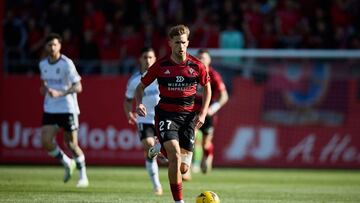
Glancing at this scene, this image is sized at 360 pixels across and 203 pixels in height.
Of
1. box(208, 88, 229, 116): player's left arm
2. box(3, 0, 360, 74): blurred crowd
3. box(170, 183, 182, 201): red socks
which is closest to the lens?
box(170, 183, 182, 201): red socks

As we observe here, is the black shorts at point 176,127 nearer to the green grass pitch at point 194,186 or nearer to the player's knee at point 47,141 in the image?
the green grass pitch at point 194,186

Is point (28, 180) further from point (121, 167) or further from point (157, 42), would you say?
point (157, 42)

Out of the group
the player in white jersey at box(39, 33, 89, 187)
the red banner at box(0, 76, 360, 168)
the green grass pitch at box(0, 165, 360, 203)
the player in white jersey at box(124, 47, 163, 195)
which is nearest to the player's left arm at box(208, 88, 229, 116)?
the green grass pitch at box(0, 165, 360, 203)

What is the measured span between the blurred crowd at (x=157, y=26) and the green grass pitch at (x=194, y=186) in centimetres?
329

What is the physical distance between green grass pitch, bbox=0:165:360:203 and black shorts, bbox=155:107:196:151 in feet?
5.21

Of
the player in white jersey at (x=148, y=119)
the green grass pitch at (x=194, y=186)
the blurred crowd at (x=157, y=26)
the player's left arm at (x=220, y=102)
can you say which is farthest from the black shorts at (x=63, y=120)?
the blurred crowd at (x=157, y=26)

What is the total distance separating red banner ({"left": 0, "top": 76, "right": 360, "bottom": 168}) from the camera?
23.3 meters

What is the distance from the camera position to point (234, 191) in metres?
15.6

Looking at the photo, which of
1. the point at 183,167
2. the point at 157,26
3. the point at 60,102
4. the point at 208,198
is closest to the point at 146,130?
the point at 60,102

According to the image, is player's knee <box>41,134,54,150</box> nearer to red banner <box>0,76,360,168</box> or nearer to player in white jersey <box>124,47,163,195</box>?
player in white jersey <box>124,47,163,195</box>

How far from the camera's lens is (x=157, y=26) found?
25.0 m

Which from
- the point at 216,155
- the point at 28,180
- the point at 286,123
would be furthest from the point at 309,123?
the point at 28,180

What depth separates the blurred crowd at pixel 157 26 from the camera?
2394 cm

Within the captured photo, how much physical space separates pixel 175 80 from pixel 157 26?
13241 millimetres
